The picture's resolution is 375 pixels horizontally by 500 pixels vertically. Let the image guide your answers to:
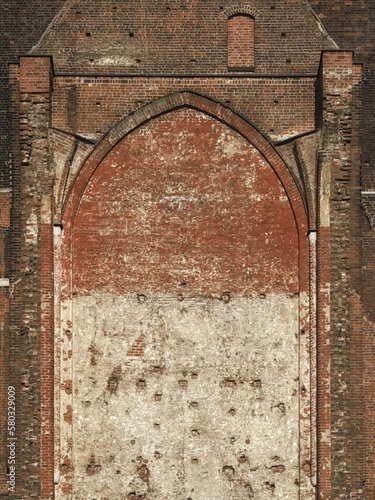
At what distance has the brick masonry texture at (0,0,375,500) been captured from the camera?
1320 cm

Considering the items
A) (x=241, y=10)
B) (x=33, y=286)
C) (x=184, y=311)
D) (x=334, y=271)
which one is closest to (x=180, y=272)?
(x=184, y=311)

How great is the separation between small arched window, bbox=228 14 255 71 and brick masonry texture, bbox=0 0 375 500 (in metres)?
0.39

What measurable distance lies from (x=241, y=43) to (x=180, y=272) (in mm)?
4225

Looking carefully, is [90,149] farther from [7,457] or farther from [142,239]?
[7,457]

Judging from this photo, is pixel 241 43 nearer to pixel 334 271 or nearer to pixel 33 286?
pixel 334 271

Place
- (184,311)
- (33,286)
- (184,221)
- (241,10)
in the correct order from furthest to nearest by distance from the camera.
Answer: (241,10) < (184,221) < (184,311) < (33,286)

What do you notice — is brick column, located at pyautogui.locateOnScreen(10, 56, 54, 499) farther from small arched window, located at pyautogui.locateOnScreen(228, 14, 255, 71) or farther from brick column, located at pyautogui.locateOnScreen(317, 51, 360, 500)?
brick column, located at pyautogui.locateOnScreen(317, 51, 360, 500)

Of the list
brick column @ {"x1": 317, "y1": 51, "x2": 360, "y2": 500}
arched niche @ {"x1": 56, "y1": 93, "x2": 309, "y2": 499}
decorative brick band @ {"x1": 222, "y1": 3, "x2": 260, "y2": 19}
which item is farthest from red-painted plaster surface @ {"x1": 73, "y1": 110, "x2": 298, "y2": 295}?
decorative brick band @ {"x1": 222, "y1": 3, "x2": 260, "y2": 19}

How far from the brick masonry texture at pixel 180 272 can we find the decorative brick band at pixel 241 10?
771 mm

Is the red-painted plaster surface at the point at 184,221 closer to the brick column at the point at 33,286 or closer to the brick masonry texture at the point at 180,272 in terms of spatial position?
the brick masonry texture at the point at 180,272

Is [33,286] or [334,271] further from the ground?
[334,271]

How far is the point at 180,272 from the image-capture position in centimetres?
1373

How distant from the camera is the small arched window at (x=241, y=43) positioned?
1448 cm

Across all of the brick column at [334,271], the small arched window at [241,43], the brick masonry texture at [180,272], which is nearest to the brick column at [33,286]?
the brick masonry texture at [180,272]
